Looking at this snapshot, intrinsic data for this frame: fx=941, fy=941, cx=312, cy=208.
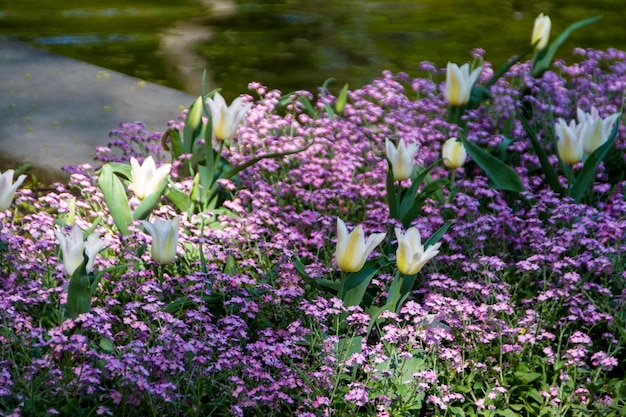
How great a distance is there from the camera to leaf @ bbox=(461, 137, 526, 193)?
343 cm

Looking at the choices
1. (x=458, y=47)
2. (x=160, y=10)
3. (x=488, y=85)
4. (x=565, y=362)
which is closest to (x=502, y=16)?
(x=458, y=47)

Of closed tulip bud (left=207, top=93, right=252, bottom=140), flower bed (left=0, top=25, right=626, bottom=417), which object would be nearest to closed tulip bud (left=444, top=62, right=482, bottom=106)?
flower bed (left=0, top=25, right=626, bottom=417)

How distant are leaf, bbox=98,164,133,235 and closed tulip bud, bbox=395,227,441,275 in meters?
1.00

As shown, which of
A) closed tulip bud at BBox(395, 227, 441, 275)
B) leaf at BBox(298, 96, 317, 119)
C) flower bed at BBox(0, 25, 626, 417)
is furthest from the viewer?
leaf at BBox(298, 96, 317, 119)

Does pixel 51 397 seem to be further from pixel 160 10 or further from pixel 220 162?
pixel 160 10

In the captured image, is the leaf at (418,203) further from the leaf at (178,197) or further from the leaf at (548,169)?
the leaf at (178,197)

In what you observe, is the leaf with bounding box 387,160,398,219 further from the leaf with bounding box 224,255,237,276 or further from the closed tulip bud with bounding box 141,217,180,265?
the closed tulip bud with bounding box 141,217,180,265

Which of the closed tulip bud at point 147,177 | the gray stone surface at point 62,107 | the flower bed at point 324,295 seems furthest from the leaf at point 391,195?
the gray stone surface at point 62,107

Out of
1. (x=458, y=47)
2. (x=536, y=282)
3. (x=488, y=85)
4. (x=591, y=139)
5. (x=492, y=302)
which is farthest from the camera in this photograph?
(x=458, y=47)

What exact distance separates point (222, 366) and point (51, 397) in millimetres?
420

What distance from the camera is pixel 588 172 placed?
3.39 m

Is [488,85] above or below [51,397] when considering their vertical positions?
above

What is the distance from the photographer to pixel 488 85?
4152 mm

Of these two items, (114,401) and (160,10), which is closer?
(114,401)
